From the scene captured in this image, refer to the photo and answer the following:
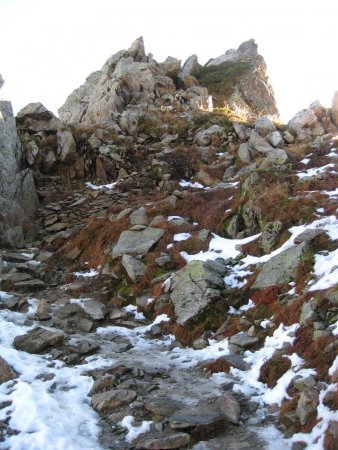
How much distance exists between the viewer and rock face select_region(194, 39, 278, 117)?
31.4 metres

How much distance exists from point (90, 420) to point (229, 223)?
7.53m

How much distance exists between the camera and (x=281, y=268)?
9383mm

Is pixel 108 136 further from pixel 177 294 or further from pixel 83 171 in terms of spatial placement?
pixel 177 294

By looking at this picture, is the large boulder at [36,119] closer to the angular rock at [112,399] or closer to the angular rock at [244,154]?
the angular rock at [244,154]

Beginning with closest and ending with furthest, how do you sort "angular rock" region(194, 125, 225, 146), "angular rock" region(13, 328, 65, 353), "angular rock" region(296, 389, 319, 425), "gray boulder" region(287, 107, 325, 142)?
"angular rock" region(296, 389, 319, 425)
"angular rock" region(13, 328, 65, 353)
"gray boulder" region(287, 107, 325, 142)
"angular rock" region(194, 125, 225, 146)

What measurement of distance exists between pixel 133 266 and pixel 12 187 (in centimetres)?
706

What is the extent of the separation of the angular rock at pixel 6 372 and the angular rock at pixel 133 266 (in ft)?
15.4

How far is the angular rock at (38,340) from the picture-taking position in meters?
8.18

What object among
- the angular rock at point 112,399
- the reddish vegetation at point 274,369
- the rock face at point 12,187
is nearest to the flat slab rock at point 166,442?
the angular rock at point 112,399

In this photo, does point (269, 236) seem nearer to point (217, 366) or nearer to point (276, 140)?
point (217, 366)

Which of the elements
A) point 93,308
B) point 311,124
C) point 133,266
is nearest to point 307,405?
point 93,308

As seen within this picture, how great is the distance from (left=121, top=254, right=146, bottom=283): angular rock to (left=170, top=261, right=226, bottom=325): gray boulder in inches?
51.6

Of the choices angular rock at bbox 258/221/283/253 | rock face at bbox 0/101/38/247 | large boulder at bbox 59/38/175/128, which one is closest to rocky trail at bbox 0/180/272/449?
angular rock at bbox 258/221/283/253

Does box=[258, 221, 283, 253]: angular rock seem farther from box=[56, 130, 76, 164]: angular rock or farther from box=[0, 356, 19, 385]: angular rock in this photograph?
box=[56, 130, 76, 164]: angular rock
